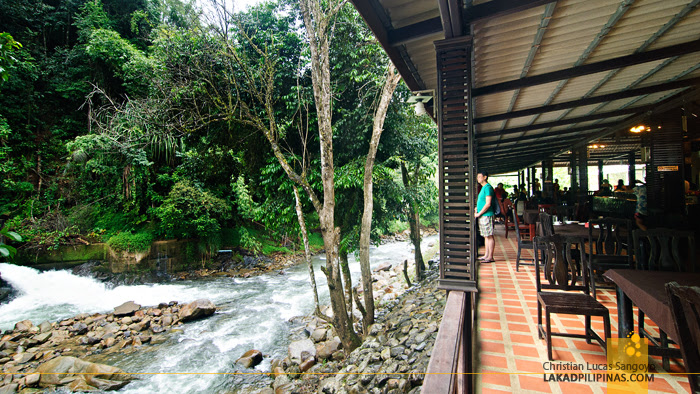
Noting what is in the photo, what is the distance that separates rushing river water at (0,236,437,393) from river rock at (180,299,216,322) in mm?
236

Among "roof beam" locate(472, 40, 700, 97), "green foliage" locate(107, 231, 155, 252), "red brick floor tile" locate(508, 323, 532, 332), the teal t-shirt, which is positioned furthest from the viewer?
"green foliage" locate(107, 231, 155, 252)

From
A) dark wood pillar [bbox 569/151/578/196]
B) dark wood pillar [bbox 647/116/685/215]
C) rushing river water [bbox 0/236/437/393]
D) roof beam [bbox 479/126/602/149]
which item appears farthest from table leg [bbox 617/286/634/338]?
dark wood pillar [bbox 569/151/578/196]

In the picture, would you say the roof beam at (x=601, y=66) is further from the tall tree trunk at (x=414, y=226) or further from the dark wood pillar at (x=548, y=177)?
the dark wood pillar at (x=548, y=177)

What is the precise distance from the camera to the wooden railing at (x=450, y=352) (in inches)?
48.3

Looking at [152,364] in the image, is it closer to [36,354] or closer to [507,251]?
[36,354]

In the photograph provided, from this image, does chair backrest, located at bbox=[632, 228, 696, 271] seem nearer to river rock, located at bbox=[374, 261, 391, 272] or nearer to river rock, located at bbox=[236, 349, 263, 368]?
river rock, located at bbox=[236, 349, 263, 368]

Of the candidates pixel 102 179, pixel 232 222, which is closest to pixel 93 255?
pixel 102 179

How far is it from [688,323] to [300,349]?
6267 mm

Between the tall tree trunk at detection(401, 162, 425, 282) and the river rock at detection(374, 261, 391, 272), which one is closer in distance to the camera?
the tall tree trunk at detection(401, 162, 425, 282)

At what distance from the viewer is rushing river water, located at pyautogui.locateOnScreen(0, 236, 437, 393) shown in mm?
6445

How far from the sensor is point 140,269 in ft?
40.9

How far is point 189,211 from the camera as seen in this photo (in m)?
12.6

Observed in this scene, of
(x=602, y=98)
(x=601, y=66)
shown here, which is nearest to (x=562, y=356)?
(x=601, y=66)

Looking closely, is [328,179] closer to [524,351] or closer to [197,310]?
[524,351]
